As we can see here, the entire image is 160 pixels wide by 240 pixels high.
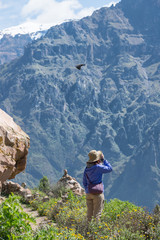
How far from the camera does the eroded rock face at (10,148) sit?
28.2 feet

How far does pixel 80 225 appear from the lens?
8.77 meters

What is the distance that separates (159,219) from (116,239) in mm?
2080

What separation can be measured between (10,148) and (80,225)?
272 centimetres

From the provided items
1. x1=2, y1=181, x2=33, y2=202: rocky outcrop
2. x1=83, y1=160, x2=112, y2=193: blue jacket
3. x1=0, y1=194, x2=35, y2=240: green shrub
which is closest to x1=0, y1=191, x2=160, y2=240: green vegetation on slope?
x1=0, y1=194, x2=35, y2=240: green shrub

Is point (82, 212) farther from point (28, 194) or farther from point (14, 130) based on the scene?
point (28, 194)

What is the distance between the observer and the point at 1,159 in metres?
8.51

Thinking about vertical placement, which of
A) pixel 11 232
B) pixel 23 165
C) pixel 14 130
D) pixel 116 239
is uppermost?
pixel 14 130

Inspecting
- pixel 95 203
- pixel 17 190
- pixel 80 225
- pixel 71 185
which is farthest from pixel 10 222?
pixel 71 185

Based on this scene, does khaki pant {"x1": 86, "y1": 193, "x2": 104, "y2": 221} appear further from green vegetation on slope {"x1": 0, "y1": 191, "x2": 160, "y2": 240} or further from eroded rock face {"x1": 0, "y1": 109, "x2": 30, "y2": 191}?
eroded rock face {"x1": 0, "y1": 109, "x2": 30, "y2": 191}

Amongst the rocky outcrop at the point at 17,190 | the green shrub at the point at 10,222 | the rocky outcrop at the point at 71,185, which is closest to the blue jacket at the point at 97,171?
the green shrub at the point at 10,222

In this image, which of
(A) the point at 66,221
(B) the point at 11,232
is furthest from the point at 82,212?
(B) the point at 11,232

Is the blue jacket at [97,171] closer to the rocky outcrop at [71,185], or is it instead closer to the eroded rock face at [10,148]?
the eroded rock face at [10,148]

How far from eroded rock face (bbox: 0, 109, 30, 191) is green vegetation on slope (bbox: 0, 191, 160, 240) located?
44.9 inches

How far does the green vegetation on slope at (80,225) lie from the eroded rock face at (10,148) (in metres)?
1.14
